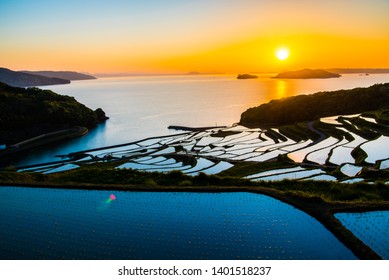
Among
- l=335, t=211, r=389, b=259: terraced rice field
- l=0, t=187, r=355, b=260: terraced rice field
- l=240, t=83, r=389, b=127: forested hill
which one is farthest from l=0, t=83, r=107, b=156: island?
l=335, t=211, r=389, b=259: terraced rice field

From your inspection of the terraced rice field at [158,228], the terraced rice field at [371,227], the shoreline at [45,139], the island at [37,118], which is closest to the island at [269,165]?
the terraced rice field at [371,227]

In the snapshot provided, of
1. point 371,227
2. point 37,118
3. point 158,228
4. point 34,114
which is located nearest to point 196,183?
point 158,228

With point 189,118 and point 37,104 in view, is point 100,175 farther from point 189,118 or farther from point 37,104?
point 189,118

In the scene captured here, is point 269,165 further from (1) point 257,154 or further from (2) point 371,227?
(2) point 371,227

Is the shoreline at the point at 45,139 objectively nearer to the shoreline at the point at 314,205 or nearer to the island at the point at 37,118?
the island at the point at 37,118

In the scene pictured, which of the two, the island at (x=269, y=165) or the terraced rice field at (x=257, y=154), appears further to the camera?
the terraced rice field at (x=257, y=154)

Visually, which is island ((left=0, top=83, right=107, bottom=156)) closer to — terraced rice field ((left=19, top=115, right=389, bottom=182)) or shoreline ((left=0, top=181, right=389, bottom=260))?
terraced rice field ((left=19, top=115, right=389, bottom=182))

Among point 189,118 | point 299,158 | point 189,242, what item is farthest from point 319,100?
point 189,242
